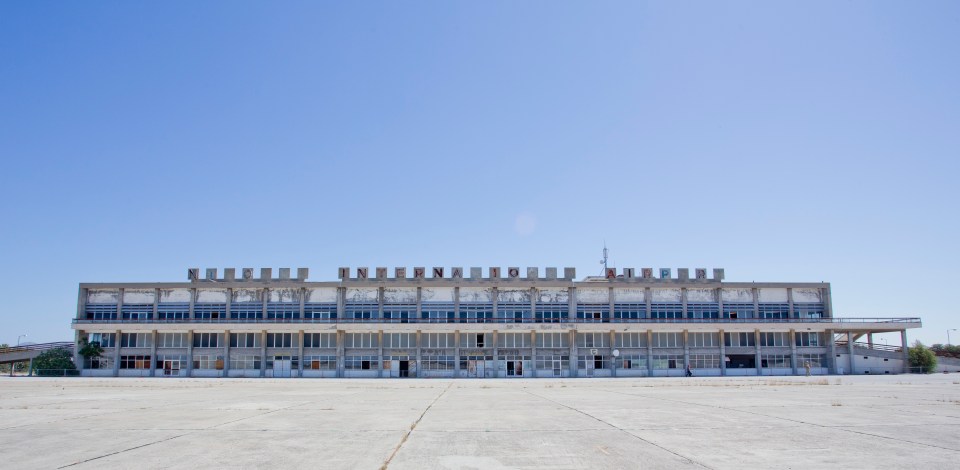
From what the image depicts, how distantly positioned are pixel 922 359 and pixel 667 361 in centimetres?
3285

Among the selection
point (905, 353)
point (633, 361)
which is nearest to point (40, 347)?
point (633, 361)

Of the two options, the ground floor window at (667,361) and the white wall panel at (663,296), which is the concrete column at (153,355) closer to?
the ground floor window at (667,361)

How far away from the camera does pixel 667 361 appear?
289ft

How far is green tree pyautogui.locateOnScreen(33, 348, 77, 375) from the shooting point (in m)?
81.8

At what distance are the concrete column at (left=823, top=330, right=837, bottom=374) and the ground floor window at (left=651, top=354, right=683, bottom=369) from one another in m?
20.2

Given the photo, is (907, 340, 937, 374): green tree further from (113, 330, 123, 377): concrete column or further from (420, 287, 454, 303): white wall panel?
(113, 330, 123, 377): concrete column

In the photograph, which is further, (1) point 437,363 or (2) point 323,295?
(2) point 323,295

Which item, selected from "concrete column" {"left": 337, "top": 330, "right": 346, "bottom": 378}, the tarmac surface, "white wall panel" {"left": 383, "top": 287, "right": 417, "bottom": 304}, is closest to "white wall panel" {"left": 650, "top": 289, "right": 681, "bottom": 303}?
"white wall panel" {"left": 383, "top": 287, "right": 417, "bottom": 304}

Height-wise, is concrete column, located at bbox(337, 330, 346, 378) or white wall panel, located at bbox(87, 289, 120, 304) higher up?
white wall panel, located at bbox(87, 289, 120, 304)

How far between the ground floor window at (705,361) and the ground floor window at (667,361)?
174 centimetres

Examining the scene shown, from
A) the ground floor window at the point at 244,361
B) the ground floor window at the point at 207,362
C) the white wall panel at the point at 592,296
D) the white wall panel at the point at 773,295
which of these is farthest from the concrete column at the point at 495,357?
the white wall panel at the point at 773,295

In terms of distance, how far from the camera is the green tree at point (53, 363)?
81.8 metres

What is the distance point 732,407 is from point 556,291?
65.8 meters

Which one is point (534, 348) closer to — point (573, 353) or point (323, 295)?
point (573, 353)
